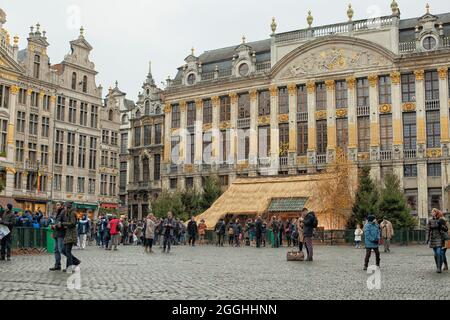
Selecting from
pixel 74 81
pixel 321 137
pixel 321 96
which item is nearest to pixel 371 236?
pixel 321 137

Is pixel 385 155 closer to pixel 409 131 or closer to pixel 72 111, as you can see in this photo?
pixel 409 131

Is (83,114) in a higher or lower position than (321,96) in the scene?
lower

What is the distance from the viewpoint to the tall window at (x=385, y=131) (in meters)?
51.6

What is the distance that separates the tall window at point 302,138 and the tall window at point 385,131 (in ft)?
22.4

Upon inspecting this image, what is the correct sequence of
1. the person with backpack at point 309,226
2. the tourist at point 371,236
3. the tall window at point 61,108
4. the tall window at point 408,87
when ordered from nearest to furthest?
the tourist at point 371,236
the person with backpack at point 309,226
the tall window at point 408,87
the tall window at point 61,108

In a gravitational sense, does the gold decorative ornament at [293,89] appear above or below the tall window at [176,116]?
above

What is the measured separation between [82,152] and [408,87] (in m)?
31.6

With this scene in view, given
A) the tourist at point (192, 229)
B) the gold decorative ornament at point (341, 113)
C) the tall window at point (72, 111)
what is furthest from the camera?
the tall window at point (72, 111)

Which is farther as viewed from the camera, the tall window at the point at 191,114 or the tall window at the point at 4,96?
the tall window at the point at 191,114

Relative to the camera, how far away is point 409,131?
5094 centimetres

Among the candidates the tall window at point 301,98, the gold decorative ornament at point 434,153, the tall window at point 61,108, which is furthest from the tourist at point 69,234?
the tall window at point 61,108

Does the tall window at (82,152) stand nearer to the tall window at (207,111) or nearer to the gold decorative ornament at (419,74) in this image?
the tall window at (207,111)
